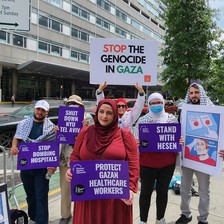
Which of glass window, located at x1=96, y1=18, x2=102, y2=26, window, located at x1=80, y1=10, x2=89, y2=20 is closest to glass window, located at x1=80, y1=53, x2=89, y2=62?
window, located at x1=80, y1=10, x2=89, y2=20

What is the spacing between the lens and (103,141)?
249cm

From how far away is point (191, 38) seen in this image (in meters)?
12.3

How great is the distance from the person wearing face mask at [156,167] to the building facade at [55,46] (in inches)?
1050

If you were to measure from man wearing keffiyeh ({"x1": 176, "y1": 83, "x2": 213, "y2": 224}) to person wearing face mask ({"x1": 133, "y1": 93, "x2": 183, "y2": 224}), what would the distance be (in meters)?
0.37

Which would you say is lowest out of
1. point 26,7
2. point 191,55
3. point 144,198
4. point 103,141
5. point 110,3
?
point 144,198

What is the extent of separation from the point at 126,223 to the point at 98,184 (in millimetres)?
504

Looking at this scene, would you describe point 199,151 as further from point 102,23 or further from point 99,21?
point 102,23

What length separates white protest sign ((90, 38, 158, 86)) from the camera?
351 cm

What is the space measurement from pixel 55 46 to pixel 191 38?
26199 mm

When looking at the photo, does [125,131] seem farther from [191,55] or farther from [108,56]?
[191,55]

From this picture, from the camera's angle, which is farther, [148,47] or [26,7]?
[148,47]

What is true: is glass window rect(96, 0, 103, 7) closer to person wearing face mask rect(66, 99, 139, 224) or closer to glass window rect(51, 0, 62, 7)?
glass window rect(51, 0, 62, 7)

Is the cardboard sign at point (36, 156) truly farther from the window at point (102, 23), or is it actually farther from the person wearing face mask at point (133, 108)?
the window at point (102, 23)

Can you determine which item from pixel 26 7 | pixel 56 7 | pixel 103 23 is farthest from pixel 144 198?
pixel 103 23
